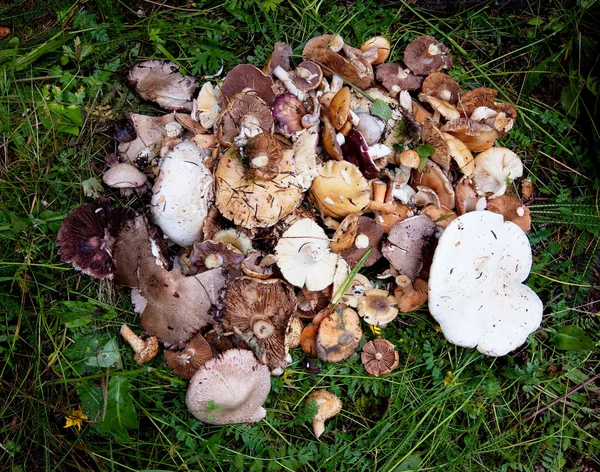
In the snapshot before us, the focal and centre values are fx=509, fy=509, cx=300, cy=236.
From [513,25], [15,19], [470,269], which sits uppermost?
[15,19]

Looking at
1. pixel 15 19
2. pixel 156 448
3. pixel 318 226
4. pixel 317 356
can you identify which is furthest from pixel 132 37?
pixel 156 448

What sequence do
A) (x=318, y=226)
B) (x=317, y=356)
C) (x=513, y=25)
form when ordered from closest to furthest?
(x=318, y=226), (x=317, y=356), (x=513, y=25)

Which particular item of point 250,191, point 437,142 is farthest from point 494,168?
point 250,191

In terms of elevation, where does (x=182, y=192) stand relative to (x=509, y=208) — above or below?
above

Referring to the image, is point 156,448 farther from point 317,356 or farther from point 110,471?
point 317,356

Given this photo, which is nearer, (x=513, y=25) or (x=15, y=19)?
(x=15, y=19)

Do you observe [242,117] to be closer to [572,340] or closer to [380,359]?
[380,359]

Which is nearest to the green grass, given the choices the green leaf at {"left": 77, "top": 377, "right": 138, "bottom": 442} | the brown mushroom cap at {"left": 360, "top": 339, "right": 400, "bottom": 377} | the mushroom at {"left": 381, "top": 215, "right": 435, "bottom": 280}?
the green leaf at {"left": 77, "top": 377, "right": 138, "bottom": 442}

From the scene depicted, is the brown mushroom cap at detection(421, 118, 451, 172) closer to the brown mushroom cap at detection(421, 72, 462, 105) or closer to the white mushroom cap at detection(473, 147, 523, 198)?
the white mushroom cap at detection(473, 147, 523, 198)
